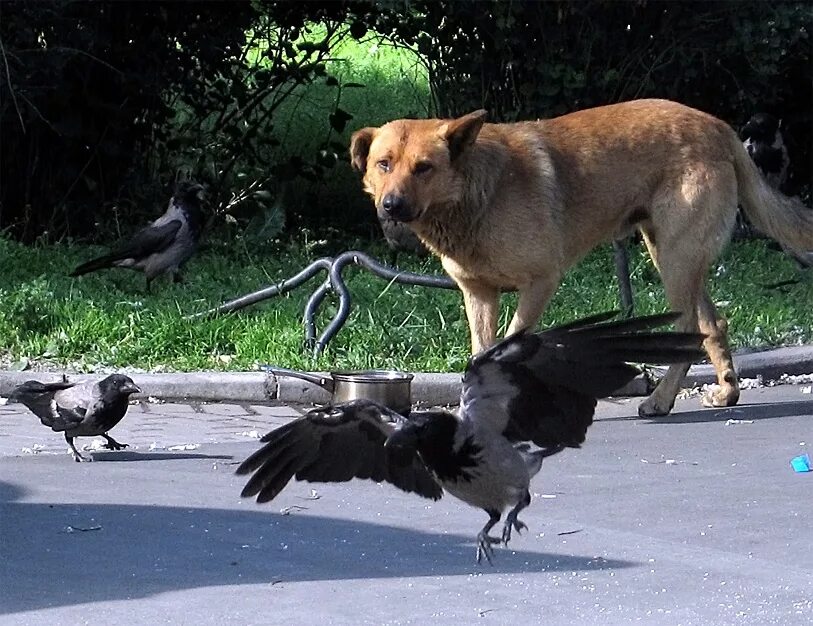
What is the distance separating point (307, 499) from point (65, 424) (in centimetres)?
147

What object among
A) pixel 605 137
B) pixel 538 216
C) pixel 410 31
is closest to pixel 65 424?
pixel 538 216

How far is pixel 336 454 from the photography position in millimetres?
5520

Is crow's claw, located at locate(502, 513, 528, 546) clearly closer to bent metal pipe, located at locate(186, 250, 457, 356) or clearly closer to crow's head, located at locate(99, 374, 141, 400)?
crow's head, located at locate(99, 374, 141, 400)

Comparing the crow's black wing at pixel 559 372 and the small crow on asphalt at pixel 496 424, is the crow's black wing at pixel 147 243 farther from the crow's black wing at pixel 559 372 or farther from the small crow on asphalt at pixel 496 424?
the crow's black wing at pixel 559 372

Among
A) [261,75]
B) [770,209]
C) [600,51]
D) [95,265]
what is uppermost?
[770,209]

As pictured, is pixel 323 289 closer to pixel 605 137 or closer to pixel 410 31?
pixel 605 137

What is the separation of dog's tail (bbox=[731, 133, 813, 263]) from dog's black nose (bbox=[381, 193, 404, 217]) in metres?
2.18

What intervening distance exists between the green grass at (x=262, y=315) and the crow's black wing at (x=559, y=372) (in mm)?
4276

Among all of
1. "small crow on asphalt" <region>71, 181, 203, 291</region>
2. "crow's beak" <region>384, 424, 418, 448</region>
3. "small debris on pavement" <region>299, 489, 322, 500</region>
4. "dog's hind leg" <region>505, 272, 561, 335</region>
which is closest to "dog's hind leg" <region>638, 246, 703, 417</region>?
"dog's hind leg" <region>505, 272, 561, 335</region>

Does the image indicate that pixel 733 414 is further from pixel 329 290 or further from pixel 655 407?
pixel 329 290

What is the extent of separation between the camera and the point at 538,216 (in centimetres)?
854

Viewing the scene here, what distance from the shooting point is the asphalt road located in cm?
538

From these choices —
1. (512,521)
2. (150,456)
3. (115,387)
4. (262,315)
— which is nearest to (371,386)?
(150,456)

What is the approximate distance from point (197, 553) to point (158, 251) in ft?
19.9
